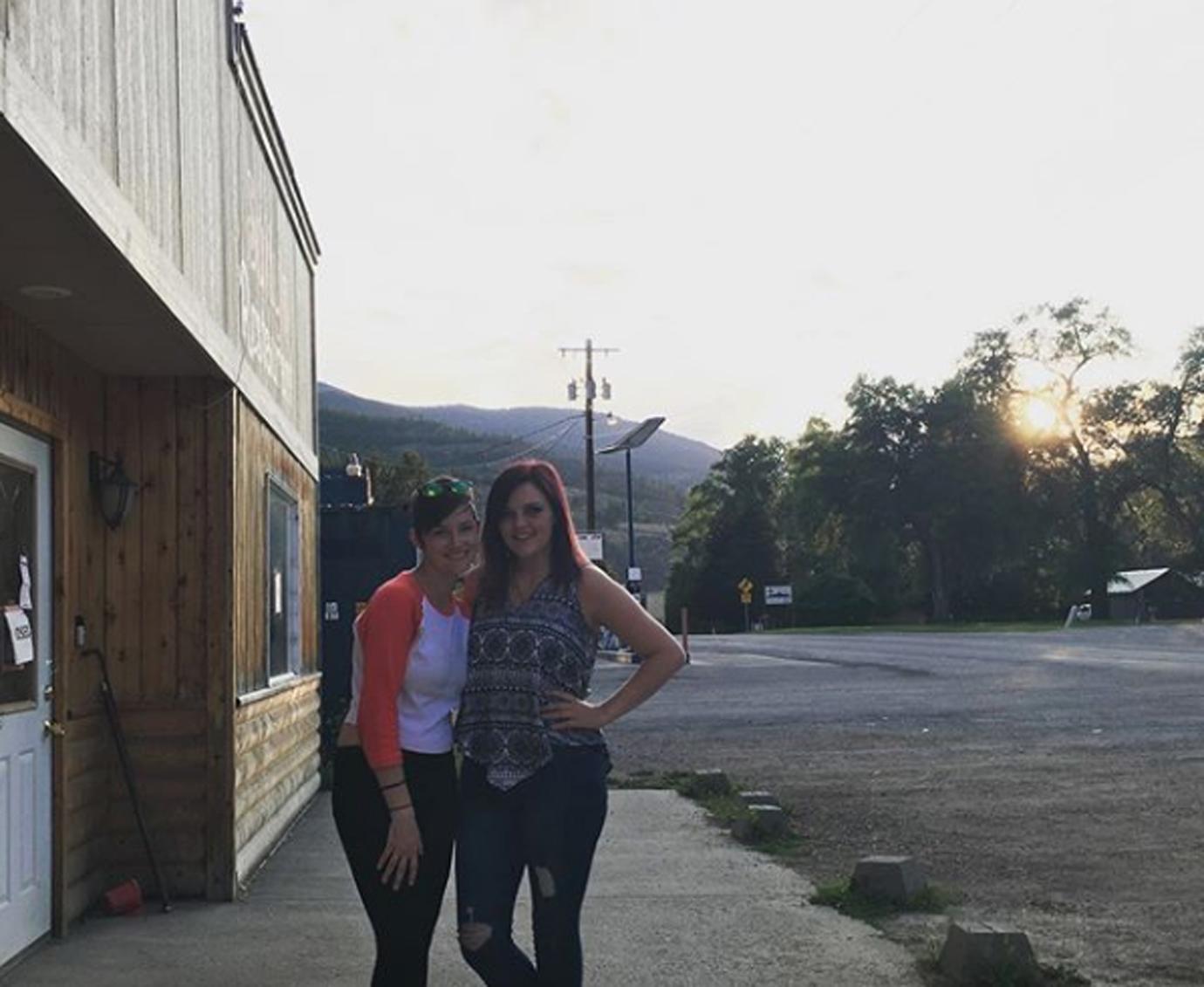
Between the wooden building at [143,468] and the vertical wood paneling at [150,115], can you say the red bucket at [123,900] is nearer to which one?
the wooden building at [143,468]

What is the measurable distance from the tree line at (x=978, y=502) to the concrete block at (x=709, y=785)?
6386cm

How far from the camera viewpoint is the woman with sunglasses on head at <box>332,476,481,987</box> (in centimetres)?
431

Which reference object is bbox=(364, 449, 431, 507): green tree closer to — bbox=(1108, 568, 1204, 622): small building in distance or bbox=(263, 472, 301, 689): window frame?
A: bbox=(1108, 568, 1204, 622): small building in distance

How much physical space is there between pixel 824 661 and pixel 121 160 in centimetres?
3233

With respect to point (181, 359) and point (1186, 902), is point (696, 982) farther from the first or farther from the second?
point (181, 359)

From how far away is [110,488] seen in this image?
26.5 feet

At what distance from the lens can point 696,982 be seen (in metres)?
6.49

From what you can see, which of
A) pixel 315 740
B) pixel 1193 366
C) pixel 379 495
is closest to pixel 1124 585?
pixel 1193 366

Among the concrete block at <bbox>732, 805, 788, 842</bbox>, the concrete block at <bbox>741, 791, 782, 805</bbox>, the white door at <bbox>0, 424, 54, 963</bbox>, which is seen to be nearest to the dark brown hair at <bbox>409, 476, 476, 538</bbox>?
the white door at <bbox>0, 424, 54, 963</bbox>

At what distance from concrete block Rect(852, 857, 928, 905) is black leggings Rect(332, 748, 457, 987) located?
12.7 ft

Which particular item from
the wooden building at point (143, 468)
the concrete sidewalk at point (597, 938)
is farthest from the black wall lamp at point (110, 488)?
the concrete sidewalk at point (597, 938)

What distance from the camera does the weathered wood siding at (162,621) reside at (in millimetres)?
8156

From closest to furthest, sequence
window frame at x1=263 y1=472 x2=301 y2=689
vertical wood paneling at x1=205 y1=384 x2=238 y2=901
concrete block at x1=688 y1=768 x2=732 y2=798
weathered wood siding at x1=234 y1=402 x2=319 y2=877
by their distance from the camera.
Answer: vertical wood paneling at x1=205 y1=384 x2=238 y2=901 < weathered wood siding at x1=234 y1=402 x2=319 y2=877 < window frame at x1=263 y1=472 x2=301 y2=689 < concrete block at x1=688 y1=768 x2=732 y2=798

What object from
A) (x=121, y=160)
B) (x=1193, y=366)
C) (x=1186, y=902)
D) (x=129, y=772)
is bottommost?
(x=1186, y=902)
